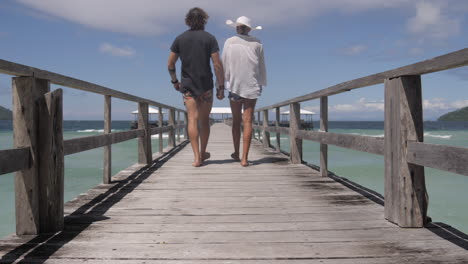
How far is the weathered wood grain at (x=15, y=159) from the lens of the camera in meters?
1.88

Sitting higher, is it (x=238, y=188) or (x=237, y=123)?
(x=237, y=123)

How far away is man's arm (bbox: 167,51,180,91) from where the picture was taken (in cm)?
479

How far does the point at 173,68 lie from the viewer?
4883 mm

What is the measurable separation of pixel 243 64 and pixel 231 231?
2.82 meters

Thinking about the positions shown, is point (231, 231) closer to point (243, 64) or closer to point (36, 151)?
point (36, 151)

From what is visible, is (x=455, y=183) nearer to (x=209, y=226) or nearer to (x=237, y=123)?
(x=237, y=123)

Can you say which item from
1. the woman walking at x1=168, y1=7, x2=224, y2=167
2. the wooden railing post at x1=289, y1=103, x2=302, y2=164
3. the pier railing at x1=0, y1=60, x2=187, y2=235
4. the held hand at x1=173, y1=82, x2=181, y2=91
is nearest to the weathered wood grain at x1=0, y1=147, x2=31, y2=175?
the pier railing at x1=0, y1=60, x2=187, y2=235

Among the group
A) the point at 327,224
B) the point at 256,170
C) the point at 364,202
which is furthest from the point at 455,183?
the point at 327,224

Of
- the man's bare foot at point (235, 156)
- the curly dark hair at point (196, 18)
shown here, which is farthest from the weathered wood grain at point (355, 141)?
the curly dark hair at point (196, 18)

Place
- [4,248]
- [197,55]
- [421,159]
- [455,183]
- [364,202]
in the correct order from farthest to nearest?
[455,183] < [197,55] < [364,202] < [421,159] < [4,248]

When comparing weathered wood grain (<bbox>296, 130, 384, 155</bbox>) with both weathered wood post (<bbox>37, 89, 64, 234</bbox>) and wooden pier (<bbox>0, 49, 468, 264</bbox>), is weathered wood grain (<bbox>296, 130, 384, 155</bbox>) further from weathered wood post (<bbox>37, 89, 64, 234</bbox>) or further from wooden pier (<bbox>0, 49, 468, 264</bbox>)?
weathered wood post (<bbox>37, 89, 64, 234</bbox>)

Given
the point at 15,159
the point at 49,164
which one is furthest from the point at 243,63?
the point at 15,159

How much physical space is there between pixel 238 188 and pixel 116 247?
5.85 feet

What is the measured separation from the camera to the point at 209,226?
2426 mm
